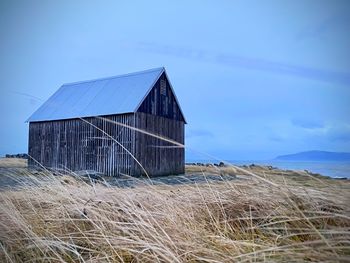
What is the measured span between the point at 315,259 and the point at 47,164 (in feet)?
65.9

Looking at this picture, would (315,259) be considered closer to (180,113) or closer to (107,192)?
(107,192)

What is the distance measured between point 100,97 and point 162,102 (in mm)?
3995

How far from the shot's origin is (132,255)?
1.67 metres

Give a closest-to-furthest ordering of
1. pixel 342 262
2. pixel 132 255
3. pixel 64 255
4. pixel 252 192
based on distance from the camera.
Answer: pixel 342 262 → pixel 132 255 → pixel 64 255 → pixel 252 192

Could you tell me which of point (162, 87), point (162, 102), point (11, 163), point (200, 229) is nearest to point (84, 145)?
point (162, 102)

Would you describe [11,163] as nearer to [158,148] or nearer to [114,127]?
[114,127]

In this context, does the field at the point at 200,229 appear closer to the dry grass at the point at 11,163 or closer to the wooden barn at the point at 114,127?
the dry grass at the point at 11,163

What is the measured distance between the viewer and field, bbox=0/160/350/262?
1.48m

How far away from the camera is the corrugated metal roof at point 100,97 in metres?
16.7

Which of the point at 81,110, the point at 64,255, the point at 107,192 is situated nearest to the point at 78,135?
the point at 81,110

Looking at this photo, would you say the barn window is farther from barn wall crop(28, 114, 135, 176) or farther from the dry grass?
the dry grass

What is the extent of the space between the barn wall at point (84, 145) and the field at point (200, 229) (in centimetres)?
1229

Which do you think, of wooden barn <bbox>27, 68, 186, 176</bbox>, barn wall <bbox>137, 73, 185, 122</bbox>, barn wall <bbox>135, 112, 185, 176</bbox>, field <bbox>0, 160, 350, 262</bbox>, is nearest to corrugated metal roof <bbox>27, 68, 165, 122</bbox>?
wooden barn <bbox>27, 68, 186, 176</bbox>

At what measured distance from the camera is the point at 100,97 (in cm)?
1847
